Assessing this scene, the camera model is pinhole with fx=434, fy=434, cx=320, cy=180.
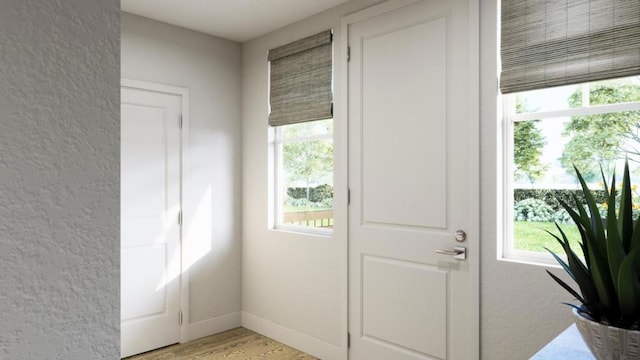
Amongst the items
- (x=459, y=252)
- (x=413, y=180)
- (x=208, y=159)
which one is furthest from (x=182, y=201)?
(x=459, y=252)

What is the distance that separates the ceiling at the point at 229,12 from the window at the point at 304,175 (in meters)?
0.81

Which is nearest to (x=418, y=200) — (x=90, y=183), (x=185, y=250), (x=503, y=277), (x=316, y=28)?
(x=503, y=277)

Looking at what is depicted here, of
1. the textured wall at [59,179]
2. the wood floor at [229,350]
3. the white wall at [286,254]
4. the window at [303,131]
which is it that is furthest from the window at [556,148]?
the textured wall at [59,179]

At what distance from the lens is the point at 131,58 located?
3.22 metres

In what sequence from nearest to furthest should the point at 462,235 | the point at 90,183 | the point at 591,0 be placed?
the point at 90,183 → the point at 591,0 → the point at 462,235

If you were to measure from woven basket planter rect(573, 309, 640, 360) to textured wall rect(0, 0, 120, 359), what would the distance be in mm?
1089

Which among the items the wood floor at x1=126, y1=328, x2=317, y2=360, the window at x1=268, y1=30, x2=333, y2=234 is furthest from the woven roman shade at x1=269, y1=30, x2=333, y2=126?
the wood floor at x1=126, y1=328, x2=317, y2=360

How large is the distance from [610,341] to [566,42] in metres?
1.50

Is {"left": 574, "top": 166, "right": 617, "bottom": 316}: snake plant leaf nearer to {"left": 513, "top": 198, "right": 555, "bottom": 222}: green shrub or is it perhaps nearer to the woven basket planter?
the woven basket planter

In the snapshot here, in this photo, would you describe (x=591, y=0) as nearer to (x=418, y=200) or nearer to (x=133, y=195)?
(x=418, y=200)

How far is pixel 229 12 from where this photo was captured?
3176 millimetres

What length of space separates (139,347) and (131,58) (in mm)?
2167

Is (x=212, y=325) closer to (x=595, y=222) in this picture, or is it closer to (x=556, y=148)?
(x=556, y=148)

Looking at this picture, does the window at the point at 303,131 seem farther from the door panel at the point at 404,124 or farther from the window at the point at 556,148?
the window at the point at 556,148
